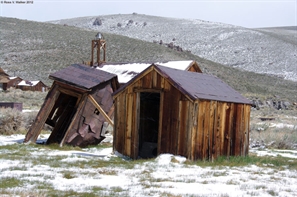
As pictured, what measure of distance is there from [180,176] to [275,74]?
6362cm

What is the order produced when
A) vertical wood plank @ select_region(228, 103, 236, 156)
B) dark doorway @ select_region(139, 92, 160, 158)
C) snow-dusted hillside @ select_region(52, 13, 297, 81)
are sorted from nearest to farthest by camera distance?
vertical wood plank @ select_region(228, 103, 236, 156) < dark doorway @ select_region(139, 92, 160, 158) < snow-dusted hillside @ select_region(52, 13, 297, 81)

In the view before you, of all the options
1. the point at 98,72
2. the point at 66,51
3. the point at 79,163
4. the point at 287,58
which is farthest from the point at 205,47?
the point at 79,163

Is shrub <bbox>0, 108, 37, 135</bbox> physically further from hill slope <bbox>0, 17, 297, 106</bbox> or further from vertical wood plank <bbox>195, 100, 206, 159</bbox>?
hill slope <bbox>0, 17, 297, 106</bbox>

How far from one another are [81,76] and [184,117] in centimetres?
482

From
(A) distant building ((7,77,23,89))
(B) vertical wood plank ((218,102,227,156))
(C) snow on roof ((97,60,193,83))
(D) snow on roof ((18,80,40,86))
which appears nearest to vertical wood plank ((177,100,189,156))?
(B) vertical wood plank ((218,102,227,156))

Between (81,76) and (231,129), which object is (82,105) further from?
(231,129)

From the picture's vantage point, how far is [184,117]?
11.5 m

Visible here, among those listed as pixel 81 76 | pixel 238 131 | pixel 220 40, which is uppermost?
pixel 220 40

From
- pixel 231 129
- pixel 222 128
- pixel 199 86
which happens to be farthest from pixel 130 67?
pixel 222 128

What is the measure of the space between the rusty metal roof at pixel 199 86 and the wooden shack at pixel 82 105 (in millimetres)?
3111

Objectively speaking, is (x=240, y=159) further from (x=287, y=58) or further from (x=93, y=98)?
(x=287, y=58)

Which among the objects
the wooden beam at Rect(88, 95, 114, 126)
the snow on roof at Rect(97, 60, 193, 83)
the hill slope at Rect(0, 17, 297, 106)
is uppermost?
the hill slope at Rect(0, 17, 297, 106)

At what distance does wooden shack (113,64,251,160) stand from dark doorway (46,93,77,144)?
3.13 meters

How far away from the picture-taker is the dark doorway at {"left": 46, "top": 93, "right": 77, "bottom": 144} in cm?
1543
